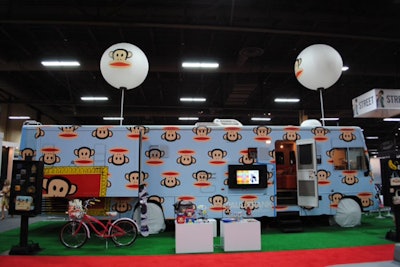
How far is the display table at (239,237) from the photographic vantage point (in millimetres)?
5849

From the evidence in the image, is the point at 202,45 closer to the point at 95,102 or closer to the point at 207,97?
the point at 207,97

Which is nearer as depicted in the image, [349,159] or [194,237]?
[194,237]

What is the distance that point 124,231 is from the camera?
634cm

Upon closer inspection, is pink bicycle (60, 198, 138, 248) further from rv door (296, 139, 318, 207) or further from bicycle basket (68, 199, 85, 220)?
rv door (296, 139, 318, 207)

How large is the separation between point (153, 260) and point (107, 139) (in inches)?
122

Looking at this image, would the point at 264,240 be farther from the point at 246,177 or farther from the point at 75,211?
the point at 75,211

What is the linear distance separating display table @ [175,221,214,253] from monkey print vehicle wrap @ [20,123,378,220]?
141 centimetres

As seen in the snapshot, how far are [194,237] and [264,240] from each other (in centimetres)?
173

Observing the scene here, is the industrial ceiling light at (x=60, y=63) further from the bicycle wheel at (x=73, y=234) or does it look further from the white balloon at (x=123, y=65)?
the bicycle wheel at (x=73, y=234)

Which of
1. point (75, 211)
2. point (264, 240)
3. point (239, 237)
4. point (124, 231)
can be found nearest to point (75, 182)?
point (75, 211)

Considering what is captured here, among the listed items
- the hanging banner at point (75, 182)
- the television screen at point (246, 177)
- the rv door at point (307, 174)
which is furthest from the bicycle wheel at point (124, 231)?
the rv door at point (307, 174)

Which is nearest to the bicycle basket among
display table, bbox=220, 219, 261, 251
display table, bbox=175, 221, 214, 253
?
display table, bbox=175, 221, 214, 253

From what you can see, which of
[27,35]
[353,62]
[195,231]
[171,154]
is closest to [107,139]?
[171,154]

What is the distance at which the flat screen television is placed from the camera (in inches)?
298
